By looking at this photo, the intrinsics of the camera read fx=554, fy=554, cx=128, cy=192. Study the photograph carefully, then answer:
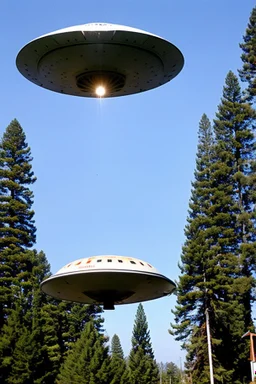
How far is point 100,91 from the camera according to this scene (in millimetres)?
10719

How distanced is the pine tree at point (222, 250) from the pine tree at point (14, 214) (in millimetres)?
11575

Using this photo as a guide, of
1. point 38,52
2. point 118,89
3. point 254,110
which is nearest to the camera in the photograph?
point 38,52

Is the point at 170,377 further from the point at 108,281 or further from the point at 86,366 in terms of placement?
the point at 108,281

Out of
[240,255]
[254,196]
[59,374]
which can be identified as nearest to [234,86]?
[254,196]

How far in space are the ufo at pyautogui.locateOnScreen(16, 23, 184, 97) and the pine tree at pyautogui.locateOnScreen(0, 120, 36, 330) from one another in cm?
2887

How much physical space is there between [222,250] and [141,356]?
18.2 metres

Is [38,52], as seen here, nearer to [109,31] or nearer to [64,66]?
[64,66]

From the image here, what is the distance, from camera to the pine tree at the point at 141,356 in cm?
4928

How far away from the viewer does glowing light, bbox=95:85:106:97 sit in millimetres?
10461

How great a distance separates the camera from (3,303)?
37.0 m

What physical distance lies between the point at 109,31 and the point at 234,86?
3523 cm

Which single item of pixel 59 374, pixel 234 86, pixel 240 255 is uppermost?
pixel 234 86

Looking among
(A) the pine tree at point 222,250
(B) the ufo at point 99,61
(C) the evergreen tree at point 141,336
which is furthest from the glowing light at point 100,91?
(C) the evergreen tree at point 141,336

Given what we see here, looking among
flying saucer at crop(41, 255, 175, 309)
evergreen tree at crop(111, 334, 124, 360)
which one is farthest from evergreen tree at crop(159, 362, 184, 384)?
flying saucer at crop(41, 255, 175, 309)
